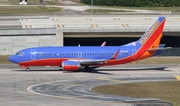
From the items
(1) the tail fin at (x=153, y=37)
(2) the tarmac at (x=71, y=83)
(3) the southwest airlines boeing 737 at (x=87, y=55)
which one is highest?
(1) the tail fin at (x=153, y=37)

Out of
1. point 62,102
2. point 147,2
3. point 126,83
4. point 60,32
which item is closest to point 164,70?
point 126,83

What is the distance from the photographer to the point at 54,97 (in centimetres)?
4969

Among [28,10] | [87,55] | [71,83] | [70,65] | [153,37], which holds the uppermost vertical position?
[28,10]

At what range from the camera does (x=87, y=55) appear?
6919 centimetres

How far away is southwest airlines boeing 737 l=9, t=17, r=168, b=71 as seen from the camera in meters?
68.6

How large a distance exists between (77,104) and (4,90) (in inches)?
471

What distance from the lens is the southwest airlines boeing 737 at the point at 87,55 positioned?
6862 cm

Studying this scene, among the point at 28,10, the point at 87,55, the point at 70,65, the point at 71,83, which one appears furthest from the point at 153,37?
the point at 28,10

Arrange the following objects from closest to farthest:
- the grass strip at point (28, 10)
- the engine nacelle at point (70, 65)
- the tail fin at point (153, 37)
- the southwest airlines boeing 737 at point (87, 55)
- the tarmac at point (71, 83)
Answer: the tarmac at point (71, 83)
the engine nacelle at point (70, 65)
the southwest airlines boeing 737 at point (87, 55)
the tail fin at point (153, 37)
the grass strip at point (28, 10)

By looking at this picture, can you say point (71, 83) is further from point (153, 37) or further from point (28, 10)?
point (28, 10)

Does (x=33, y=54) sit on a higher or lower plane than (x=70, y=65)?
higher

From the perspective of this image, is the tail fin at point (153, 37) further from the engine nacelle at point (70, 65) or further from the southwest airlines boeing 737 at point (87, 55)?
the engine nacelle at point (70, 65)

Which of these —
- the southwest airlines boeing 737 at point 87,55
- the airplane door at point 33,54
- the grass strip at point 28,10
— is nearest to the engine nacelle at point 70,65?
the southwest airlines boeing 737 at point 87,55

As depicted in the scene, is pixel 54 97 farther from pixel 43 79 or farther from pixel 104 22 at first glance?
pixel 104 22
